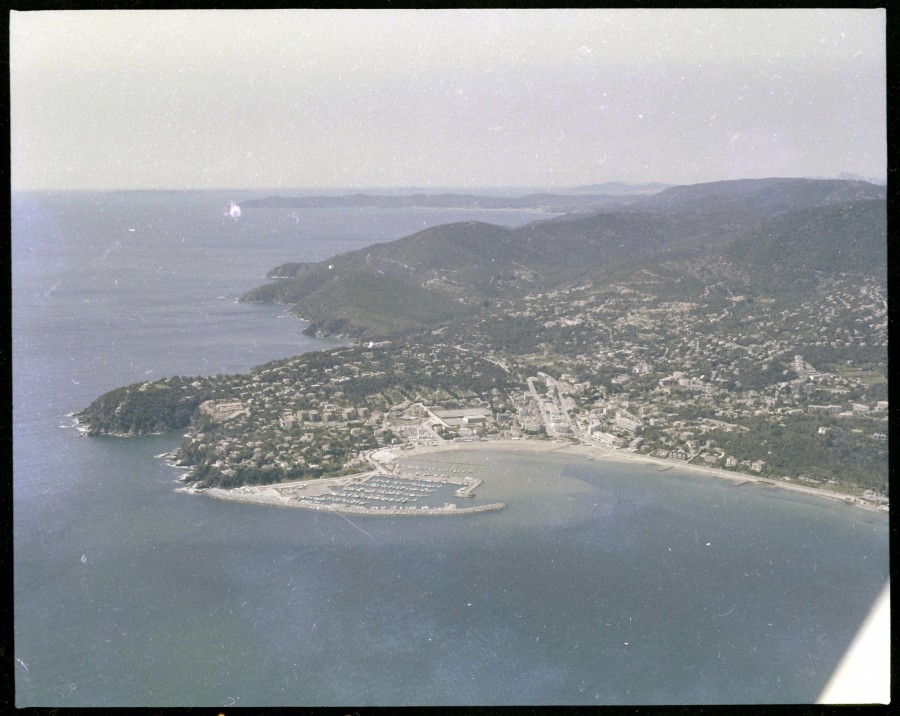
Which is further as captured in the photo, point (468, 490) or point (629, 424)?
point (629, 424)

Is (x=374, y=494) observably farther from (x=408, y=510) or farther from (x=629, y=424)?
(x=629, y=424)

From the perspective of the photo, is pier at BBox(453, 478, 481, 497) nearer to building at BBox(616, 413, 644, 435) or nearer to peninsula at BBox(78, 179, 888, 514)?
peninsula at BBox(78, 179, 888, 514)

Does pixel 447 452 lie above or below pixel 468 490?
above

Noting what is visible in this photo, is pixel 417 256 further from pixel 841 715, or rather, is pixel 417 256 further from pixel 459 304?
pixel 841 715

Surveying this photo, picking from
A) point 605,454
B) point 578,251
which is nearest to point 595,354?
point 605,454

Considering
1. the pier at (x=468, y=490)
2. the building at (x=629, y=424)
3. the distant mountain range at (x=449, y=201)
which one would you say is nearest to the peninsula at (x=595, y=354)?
the building at (x=629, y=424)

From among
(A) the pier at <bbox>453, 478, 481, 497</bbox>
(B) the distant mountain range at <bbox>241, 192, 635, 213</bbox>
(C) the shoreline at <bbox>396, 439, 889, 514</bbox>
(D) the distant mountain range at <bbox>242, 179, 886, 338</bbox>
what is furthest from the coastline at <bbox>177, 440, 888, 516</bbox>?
(B) the distant mountain range at <bbox>241, 192, 635, 213</bbox>
